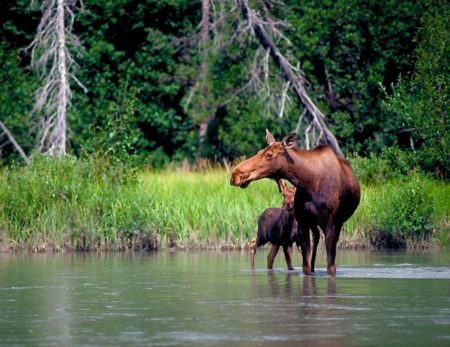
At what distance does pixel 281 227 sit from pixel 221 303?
419 centimetres

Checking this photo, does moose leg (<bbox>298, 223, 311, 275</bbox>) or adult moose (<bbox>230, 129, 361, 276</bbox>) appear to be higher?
adult moose (<bbox>230, 129, 361, 276</bbox>)

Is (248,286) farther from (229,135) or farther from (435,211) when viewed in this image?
(229,135)

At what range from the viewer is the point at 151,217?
22891 millimetres

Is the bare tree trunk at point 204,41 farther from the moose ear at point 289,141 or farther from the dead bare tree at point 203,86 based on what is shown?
the moose ear at point 289,141

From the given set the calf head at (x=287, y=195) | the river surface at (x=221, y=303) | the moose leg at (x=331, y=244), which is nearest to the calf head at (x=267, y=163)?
the moose leg at (x=331, y=244)

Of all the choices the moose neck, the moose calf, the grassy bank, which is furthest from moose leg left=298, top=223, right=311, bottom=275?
the grassy bank

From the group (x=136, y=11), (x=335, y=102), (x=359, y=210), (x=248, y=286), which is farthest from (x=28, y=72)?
(x=248, y=286)

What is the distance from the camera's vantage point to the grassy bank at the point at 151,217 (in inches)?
896

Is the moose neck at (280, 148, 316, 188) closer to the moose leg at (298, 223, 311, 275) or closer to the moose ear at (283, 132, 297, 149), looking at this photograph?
the moose ear at (283, 132, 297, 149)

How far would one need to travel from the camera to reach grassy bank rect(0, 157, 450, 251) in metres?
22.8

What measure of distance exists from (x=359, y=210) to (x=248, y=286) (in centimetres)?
797

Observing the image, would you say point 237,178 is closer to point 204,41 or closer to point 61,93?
point 61,93

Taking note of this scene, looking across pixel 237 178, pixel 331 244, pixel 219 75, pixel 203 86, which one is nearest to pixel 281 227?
pixel 331 244

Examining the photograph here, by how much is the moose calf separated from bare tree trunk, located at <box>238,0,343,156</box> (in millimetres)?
13703
